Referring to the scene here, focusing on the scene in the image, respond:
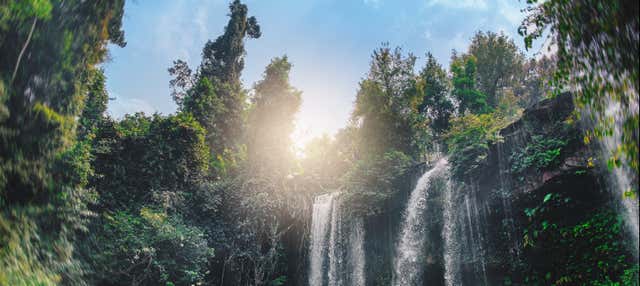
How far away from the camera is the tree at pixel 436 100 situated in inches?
993

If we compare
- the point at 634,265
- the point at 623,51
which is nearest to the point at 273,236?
the point at 634,265

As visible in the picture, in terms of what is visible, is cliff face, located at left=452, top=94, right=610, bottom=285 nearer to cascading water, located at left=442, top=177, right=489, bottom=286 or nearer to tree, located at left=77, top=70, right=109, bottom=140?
cascading water, located at left=442, top=177, right=489, bottom=286

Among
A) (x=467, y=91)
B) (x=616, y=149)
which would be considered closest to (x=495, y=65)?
(x=467, y=91)

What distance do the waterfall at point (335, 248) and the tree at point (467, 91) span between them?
14.1m

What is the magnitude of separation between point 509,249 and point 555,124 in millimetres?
3865

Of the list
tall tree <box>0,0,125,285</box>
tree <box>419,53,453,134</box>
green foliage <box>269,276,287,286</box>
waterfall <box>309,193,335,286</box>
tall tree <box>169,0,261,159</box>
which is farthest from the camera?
tree <box>419,53,453,134</box>

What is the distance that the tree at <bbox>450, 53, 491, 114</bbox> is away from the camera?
23.8 metres

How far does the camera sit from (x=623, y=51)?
2.67 metres

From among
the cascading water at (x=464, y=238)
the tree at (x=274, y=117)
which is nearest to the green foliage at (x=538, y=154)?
the cascading water at (x=464, y=238)

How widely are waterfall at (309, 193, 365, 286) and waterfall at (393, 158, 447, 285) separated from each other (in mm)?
2022

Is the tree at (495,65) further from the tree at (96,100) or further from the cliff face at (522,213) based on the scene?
the tree at (96,100)

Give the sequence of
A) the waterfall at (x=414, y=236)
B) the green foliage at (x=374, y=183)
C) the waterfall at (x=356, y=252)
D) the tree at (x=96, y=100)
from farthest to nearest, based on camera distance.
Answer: the tree at (x=96, y=100) → the waterfall at (x=356, y=252) → the green foliage at (x=374, y=183) → the waterfall at (x=414, y=236)

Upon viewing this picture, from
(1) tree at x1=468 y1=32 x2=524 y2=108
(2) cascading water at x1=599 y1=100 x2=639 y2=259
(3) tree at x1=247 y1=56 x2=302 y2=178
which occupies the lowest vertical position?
(2) cascading water at x1=599 y1=100 x2=639 y2=259

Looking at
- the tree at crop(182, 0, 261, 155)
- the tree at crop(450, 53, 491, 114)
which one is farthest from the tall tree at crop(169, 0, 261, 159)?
the tree at crop(450, 53, 491, 114)
